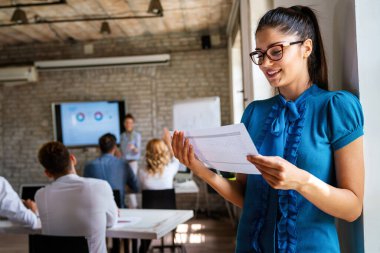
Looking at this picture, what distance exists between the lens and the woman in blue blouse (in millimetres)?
968

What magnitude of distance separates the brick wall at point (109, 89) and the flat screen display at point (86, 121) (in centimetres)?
16

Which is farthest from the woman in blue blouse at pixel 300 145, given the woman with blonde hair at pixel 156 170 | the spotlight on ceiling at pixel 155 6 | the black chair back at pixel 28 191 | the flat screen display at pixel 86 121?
the flat screen display at pixel 86 121

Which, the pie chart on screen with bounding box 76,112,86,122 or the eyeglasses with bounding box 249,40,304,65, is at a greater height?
the eyeglasses with bounding box 249,40,304,65

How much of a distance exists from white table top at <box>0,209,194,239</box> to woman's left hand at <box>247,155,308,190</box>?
1.71 meters

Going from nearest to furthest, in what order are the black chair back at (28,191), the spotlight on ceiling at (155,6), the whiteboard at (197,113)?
the black chair back at (28,191) → the spotlight on ceiling at (155,6) → the whiteboard at (197,113)

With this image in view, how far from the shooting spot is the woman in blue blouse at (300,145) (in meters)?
0.97

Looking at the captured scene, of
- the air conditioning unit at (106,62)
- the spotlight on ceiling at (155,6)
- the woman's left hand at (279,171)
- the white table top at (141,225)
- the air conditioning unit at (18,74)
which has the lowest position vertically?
the white table top at (141,225)

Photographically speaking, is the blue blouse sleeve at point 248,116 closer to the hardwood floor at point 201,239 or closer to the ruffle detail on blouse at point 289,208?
the ruffle detail on blouse at point 289,208

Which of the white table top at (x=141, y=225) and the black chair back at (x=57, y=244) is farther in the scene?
the white table top at (x=141, y=225)

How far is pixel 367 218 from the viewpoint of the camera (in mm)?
1143

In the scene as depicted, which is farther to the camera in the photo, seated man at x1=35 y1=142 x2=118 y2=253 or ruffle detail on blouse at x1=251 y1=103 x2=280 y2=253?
seated man at x1=35 y1=142 x2=118 y2=253

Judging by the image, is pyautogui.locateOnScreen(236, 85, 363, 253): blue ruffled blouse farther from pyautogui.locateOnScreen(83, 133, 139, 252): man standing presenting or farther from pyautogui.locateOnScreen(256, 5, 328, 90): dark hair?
pyautogui.locateOnScreen(83, 133, 139, 252): man standing presenting

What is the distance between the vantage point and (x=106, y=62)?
7.08m

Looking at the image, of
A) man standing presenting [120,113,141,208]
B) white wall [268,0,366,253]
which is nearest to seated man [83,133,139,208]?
man standing presenting [120,113,141,208]
